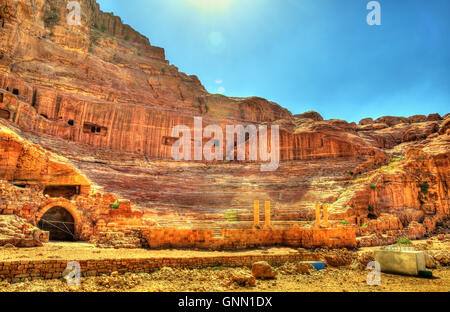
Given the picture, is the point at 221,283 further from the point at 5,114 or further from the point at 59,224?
the point at 5,114

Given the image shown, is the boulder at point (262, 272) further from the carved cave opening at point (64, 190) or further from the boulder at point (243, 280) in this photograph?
the carved cave opening at point (64, 190)

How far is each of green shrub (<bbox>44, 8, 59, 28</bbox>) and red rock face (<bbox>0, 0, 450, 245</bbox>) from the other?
0.14 m

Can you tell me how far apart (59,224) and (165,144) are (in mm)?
23406

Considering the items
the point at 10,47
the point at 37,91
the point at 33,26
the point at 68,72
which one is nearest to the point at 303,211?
the point at 37,91

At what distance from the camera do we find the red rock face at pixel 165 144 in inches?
934

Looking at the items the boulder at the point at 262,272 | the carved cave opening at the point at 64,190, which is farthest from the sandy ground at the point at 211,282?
the carved cave opening at the point at 64,190

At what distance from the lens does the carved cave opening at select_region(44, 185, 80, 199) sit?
784 inches

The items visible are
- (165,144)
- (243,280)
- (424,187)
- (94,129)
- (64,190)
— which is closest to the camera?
(243,280)

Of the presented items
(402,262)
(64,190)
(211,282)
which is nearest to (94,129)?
(64,190)

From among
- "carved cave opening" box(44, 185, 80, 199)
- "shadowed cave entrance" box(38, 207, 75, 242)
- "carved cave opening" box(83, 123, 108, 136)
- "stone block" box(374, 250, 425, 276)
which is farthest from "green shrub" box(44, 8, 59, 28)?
"stone block" box(374, 250, 425, 276)

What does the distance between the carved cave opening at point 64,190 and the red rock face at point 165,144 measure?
37.7 inches

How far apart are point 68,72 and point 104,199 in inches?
1053

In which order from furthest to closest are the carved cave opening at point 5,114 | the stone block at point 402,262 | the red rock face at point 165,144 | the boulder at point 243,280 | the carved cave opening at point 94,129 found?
the carved cave opening at point 94,129 < the carved cave opening at point 5,114 < the red rock face at point 165,144 < the stone block at point 402,262 < the boulder at point 243,280

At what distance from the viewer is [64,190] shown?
20.4 metres
